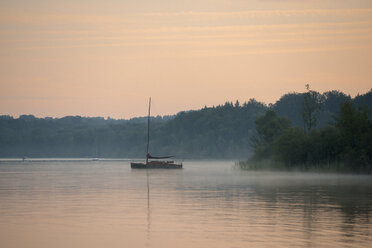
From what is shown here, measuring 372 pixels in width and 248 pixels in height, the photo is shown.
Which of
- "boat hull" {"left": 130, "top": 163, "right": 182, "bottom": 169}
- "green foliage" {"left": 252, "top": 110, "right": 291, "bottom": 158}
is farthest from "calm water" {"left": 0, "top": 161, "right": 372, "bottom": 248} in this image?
"boat hull" {"left": 130, "top": 163, "right": 182, "bottom": 169}

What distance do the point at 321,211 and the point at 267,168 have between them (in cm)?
7748

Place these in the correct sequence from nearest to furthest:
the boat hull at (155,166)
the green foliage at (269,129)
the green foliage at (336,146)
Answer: the green foliage at (336,146) → the green foliage at (269,129) → the boat hull at (155,166)

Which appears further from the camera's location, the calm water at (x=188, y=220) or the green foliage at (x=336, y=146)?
the green foliage at (x=336, y=146)

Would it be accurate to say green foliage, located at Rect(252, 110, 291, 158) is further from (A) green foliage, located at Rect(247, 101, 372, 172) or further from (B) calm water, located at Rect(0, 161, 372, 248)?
(B) calm water, located at Rect(0, 161, 372, 248)

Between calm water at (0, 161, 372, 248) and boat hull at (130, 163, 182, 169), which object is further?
boat hull at (130, 163, 182, 169)

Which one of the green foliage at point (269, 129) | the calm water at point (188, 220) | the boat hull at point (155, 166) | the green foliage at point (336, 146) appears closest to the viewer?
the calm water at point (188, 220)

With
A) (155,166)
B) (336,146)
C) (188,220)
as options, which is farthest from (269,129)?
(188,220)

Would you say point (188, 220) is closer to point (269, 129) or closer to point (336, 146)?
point (336, 146)

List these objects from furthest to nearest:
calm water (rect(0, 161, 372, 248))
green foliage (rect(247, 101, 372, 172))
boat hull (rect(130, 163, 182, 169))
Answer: boat hull (rect(130, 163, 182, 169)) → green foliage (rect(247, 101, 372, 172)) → calm water (rect(0, 161, 372, 248))

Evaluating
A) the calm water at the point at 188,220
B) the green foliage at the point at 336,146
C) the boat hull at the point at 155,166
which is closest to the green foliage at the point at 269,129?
the green foliage at the point at 336,146

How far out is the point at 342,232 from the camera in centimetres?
3059

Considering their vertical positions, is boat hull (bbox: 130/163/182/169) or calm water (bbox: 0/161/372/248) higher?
Answer: boat hull (bbox: 130/163/182/169)

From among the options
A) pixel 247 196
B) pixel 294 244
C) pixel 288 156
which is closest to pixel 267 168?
pixel 288 156

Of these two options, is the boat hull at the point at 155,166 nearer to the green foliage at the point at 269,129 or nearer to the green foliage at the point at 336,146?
the green foliage at the point at 269,129
